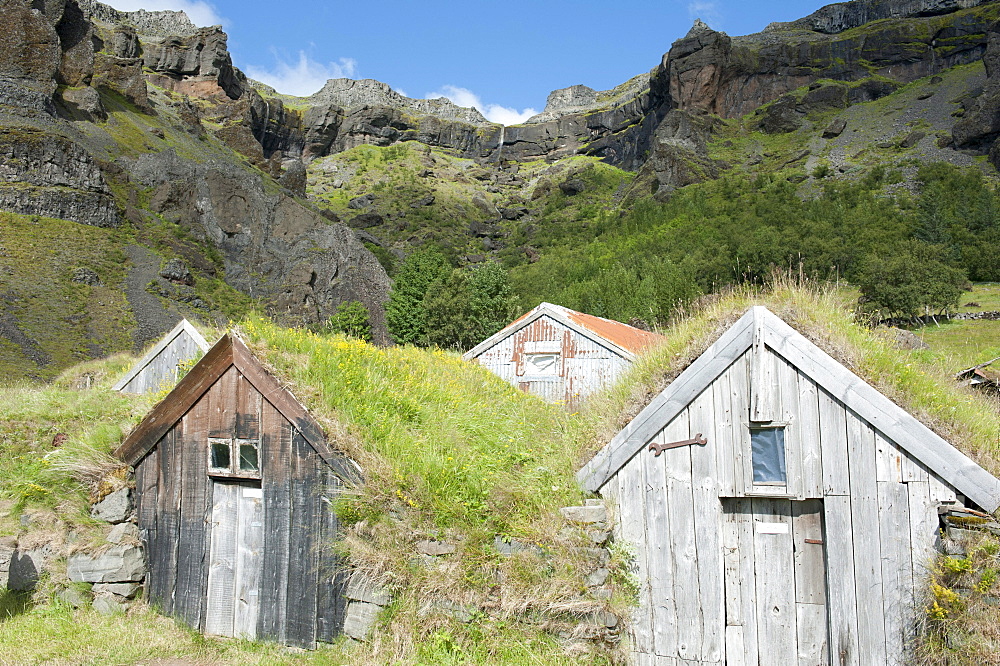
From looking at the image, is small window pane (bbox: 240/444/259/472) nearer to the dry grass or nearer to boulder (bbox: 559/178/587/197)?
the dry grass

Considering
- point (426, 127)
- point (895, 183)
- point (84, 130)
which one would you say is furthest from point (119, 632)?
point (426, 127)

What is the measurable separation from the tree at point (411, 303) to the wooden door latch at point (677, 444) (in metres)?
40.2

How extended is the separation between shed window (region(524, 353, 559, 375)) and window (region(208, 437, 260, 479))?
13822 millimetres

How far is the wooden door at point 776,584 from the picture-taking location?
19.5ft

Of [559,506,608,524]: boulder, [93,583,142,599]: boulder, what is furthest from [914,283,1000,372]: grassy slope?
[93,583,142,599]: boulder

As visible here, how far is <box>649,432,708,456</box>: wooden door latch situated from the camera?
20.4ft

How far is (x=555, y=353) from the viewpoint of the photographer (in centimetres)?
2025

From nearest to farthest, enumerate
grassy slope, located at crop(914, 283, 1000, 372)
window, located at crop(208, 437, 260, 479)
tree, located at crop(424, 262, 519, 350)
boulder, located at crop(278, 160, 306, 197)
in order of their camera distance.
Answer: window, located at crop(208, 437, 260, 479) → grassy slope, located at crop(914, 283, 1000, 372) → tree, located at crop(424, 262, 519, 350) → boulder, located at crop(278, 160, 306, 197)

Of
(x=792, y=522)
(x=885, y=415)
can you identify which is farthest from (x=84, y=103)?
(x=885, y=415)

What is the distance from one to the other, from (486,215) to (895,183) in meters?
77.0

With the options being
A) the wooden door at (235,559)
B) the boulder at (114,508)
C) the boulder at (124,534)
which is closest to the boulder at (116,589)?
the boulder at (124,534)

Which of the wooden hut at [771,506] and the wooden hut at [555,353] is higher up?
the wooden hut at [555,353]

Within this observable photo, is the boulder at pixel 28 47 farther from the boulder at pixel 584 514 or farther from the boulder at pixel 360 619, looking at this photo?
the boulder at pixel 584 514

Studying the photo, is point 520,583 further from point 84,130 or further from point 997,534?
point 84,130
